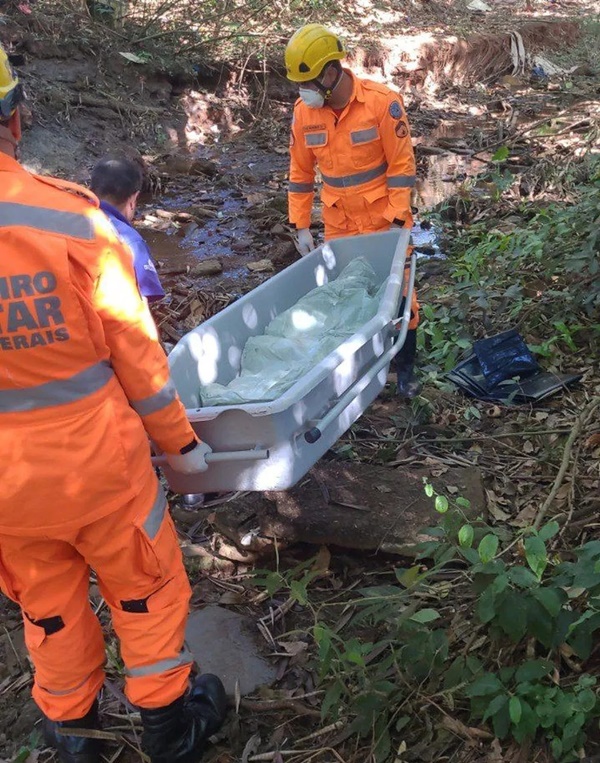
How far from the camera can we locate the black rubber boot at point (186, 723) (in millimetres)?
2104

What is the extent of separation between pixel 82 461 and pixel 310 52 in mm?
2539

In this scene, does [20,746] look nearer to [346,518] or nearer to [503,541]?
[346,518]

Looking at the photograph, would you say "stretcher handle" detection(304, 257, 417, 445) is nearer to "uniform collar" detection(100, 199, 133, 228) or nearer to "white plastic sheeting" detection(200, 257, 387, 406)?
"white plastic sheeting" detection(200, 257, 387, 406)

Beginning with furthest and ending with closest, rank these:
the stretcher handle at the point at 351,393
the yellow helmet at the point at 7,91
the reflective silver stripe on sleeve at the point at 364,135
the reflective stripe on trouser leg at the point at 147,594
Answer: the reflective silver stripe on sleeve at the point at 364,135 → the stretcher handle at the point at 351,393 → the reflective stripe on trouser leg at the point at 147,594 → the yellow helmet at the point at 7,91

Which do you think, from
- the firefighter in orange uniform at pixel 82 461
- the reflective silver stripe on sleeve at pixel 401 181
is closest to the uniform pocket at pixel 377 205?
the reflective silver stripe on sleeve at pixel 401 181

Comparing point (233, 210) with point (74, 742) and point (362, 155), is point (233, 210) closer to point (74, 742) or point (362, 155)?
point (362, 155)

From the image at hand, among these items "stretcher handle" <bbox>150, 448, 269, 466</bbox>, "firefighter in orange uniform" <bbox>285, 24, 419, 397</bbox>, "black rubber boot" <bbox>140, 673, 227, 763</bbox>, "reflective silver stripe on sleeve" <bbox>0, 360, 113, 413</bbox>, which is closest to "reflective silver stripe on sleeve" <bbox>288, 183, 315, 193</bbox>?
"firefighter in orange uniform" <bbox>285, 24, 419, 397</bbox>

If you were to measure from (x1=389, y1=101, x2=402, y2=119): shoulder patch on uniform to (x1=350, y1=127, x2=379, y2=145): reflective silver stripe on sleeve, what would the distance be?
0.11 meters

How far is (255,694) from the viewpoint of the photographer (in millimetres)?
2436

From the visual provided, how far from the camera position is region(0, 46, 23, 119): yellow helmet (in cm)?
183

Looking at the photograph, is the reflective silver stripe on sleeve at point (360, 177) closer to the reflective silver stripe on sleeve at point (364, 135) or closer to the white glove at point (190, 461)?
the reflective silver stripe on sleeve at point (364, 135)

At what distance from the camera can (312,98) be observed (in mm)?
3641

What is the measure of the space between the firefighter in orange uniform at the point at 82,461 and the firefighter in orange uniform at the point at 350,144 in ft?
6.46

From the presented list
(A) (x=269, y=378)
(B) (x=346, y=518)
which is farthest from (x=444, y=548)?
(A) (x=269, y=378)
